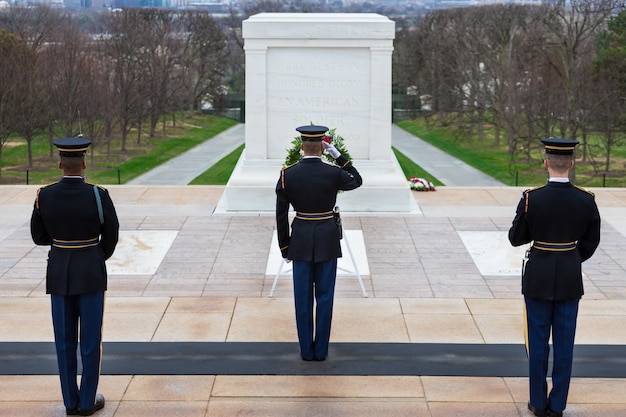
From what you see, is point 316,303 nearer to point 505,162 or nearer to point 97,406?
point 97,406

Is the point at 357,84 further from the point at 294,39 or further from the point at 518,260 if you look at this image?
the point at 518,260

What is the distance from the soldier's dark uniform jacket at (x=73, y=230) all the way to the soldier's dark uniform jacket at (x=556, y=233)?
8.09ft

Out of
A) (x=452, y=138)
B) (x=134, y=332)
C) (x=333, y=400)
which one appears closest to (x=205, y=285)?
(x=134, y=332)

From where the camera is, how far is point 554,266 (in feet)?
18.9

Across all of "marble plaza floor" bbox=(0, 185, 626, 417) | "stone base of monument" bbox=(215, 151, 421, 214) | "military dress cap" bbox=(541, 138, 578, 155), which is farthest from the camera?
"stone base of monument" bbox=(215, 151, 421, 214)

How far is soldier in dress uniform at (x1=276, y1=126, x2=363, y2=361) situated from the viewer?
6742 mm

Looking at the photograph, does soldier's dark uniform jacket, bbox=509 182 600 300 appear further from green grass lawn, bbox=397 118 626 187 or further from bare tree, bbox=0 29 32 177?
bare tree, bbox=0 29 32 177

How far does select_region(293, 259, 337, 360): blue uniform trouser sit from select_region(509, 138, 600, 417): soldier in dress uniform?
4.76 ft

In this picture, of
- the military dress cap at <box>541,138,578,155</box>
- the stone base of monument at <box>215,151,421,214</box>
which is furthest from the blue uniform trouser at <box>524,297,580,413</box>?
the stone base of monument at <box>215,151,421,214</box>

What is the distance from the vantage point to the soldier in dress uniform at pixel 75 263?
5.77 m

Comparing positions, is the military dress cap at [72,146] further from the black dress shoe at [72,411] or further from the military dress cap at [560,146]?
the military dress cap at [560,146]

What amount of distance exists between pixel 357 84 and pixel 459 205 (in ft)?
6.87

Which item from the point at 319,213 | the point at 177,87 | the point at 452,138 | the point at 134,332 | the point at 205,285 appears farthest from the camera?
the point at 177,87

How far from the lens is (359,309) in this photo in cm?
827
